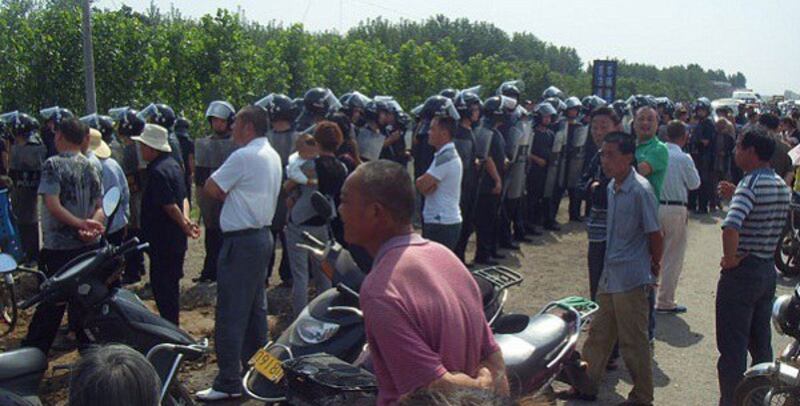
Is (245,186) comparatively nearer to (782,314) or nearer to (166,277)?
(166,277)

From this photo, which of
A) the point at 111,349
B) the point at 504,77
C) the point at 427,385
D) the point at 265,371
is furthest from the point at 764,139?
the point at 504,77

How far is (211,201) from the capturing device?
8.83 meters

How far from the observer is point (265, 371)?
4094 millimetres

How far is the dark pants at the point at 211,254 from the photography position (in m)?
8.95

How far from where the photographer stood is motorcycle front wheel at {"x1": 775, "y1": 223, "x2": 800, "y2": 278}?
33.7 ft

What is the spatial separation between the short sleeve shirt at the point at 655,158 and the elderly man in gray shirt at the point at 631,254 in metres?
1.28

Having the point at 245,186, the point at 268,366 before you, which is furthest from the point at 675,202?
the point at 268,366

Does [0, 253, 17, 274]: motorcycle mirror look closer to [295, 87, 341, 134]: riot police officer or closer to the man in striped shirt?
the man in striped shirt

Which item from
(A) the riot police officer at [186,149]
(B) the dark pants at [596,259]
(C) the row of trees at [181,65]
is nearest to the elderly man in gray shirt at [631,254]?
(B) the dark pants at [596,259]

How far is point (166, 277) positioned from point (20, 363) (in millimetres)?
2644

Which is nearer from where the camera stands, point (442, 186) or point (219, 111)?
point (442, 186)

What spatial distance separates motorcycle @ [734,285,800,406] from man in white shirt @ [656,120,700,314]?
258 centimetres

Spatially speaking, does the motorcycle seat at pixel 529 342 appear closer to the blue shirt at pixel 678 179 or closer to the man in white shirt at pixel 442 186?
the man in white shirt at pixel 442 186

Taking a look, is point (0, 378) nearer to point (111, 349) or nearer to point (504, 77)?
point (111, 349)
